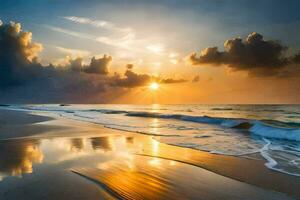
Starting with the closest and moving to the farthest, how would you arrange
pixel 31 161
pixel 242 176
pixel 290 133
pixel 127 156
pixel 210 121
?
pixel 242 176 < pixel 31 161 < pixel 127 156 < pixel 290 133 < pixel 210 121

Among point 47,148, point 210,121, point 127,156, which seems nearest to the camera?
point 127,156

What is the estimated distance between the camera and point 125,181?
6.38m

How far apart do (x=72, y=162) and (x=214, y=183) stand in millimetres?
4778

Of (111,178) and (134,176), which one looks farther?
(134,176)

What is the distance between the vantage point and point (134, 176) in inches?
271

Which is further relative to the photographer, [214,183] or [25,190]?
[214,183]

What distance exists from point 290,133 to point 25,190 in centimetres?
1740

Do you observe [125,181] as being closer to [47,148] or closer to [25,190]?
[25,190]

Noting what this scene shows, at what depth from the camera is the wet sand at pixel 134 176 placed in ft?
17.8

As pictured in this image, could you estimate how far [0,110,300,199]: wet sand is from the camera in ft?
17.8

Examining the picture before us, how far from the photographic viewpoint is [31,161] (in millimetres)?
8352

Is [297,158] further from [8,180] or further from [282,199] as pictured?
[8,180]

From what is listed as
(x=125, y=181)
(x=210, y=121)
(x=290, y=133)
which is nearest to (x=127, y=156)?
(x=125, y=181)

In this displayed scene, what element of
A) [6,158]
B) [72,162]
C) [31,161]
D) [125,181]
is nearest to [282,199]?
[125,181]
